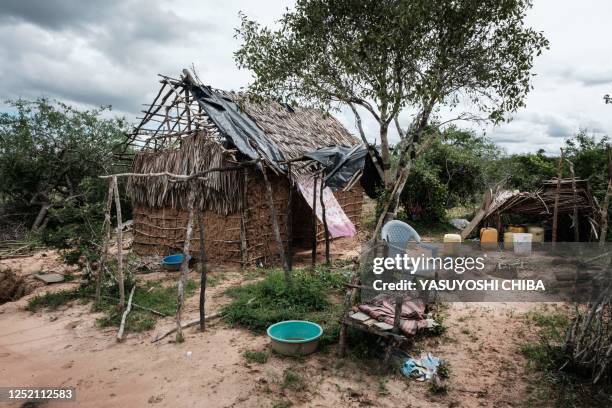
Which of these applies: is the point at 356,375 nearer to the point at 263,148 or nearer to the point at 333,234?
the point at 333,234

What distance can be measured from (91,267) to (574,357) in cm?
702

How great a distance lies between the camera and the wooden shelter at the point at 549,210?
8664 mm

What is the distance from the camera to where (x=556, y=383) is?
3818 mm

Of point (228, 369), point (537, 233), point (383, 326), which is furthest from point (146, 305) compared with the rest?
point (537, 233)

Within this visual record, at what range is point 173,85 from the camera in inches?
341

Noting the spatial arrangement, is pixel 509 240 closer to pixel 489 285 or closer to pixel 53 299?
pixel 489 285

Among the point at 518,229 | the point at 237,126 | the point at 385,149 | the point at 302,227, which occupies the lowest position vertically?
the point at 302,227

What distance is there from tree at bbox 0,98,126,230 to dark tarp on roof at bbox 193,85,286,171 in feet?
15.8

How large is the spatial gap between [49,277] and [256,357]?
5603 mm

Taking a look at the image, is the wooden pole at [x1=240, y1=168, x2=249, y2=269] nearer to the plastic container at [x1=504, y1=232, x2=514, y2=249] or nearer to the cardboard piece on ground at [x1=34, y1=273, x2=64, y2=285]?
the cardboard piece on ground at [x1=34, y1=273, x2=64, y2=285]

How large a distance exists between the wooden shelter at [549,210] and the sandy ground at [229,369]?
4286 millimetres

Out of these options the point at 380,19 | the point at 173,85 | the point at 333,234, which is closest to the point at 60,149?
the point at 173,85

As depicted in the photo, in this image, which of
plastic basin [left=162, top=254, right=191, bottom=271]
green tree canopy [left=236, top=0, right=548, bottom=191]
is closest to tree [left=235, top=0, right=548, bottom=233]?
green tree canopy [left=236, top=0, right=548, bottom=191]

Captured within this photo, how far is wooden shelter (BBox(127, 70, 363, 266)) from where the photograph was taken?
804cm
